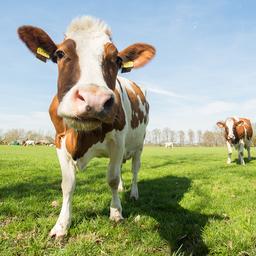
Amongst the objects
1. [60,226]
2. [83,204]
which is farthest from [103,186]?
[60,226]

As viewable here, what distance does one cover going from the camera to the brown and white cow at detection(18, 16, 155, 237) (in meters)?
3.02

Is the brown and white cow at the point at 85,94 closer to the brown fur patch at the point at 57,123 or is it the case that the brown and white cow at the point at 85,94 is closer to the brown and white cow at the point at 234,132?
the brown fur patch at the point at 57,123

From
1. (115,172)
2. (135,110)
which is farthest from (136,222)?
(135,110)

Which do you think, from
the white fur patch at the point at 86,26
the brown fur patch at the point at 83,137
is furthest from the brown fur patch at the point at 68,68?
the brown fur patch at the point at 83,137

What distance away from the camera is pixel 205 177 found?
33.8 feet

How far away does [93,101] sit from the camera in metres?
2.88

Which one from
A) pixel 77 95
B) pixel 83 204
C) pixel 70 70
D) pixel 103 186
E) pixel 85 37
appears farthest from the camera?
pixel 103 186

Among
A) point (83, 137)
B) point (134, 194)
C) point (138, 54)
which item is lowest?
point (134, 194)

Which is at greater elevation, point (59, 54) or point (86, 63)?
point (59, 54)

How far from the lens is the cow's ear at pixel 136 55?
4430mm

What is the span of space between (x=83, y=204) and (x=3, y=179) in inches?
144

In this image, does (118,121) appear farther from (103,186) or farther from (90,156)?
(103,186)

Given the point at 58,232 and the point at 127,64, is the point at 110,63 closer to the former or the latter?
the point at 127,64

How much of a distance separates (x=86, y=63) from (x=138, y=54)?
1.18 meters
